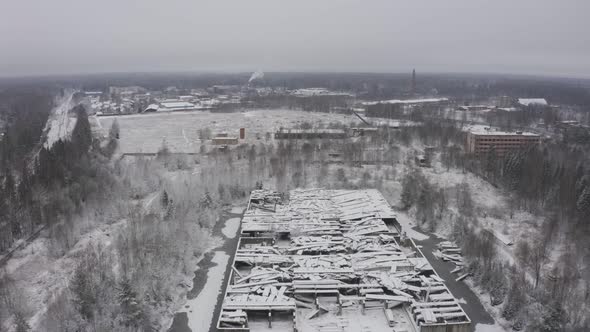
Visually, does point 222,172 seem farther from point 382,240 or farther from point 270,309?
point 270,309

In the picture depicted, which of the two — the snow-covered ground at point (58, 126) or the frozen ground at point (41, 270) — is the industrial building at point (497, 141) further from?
the snow-covered ground at point (58, 126)

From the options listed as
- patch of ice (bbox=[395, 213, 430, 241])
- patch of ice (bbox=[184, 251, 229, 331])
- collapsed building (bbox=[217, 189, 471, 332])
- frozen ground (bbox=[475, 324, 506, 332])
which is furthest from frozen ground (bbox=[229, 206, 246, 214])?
frozen ground (bbox=[475, 324, 506, 332])

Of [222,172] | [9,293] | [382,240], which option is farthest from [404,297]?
[222,172]

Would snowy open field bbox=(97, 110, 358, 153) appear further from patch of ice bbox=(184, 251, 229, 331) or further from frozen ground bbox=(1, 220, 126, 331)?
patch of ice bbox=(184, 251, 229, 331)

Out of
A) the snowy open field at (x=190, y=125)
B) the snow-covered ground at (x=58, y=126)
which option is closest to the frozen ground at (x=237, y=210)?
the snowy open field at (x=190, y=125)

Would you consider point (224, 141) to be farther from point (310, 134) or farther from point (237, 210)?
point (237, 210)

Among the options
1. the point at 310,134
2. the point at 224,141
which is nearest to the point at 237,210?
the point at 224,141
